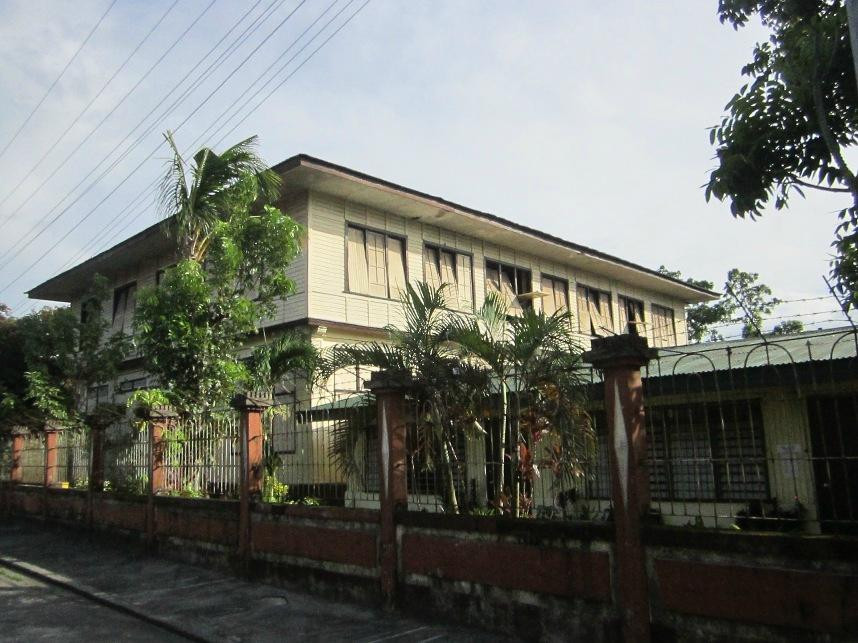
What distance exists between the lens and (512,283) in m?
18.9

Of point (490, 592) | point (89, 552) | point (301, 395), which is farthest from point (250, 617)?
point (301, 395)

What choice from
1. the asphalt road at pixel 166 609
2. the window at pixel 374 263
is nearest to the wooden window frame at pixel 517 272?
the window at pixel 374 263

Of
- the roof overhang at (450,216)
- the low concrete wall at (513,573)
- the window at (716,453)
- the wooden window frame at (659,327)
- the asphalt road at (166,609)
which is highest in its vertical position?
the roof overhang at (450,216)

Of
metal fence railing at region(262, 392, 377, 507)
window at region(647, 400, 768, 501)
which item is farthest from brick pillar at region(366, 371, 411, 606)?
window at region(647, 400, 768, 501)

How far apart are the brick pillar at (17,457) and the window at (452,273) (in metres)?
10.5

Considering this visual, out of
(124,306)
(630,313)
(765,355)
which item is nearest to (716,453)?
(765,355)

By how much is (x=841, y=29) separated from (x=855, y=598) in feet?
14.4

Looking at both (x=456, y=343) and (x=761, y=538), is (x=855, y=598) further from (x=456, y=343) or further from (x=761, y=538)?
(x=456, y=343)

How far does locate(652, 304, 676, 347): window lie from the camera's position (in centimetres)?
2328

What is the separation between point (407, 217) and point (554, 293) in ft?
17.5

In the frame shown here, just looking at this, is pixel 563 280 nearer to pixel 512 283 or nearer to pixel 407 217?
pixel 512 283

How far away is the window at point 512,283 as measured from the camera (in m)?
18.3

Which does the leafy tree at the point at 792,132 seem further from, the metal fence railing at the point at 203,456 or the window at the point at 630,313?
the window at the point at 630,313

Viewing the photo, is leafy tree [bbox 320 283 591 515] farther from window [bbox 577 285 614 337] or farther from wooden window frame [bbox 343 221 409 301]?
window [bbox 577 285 614 337]
